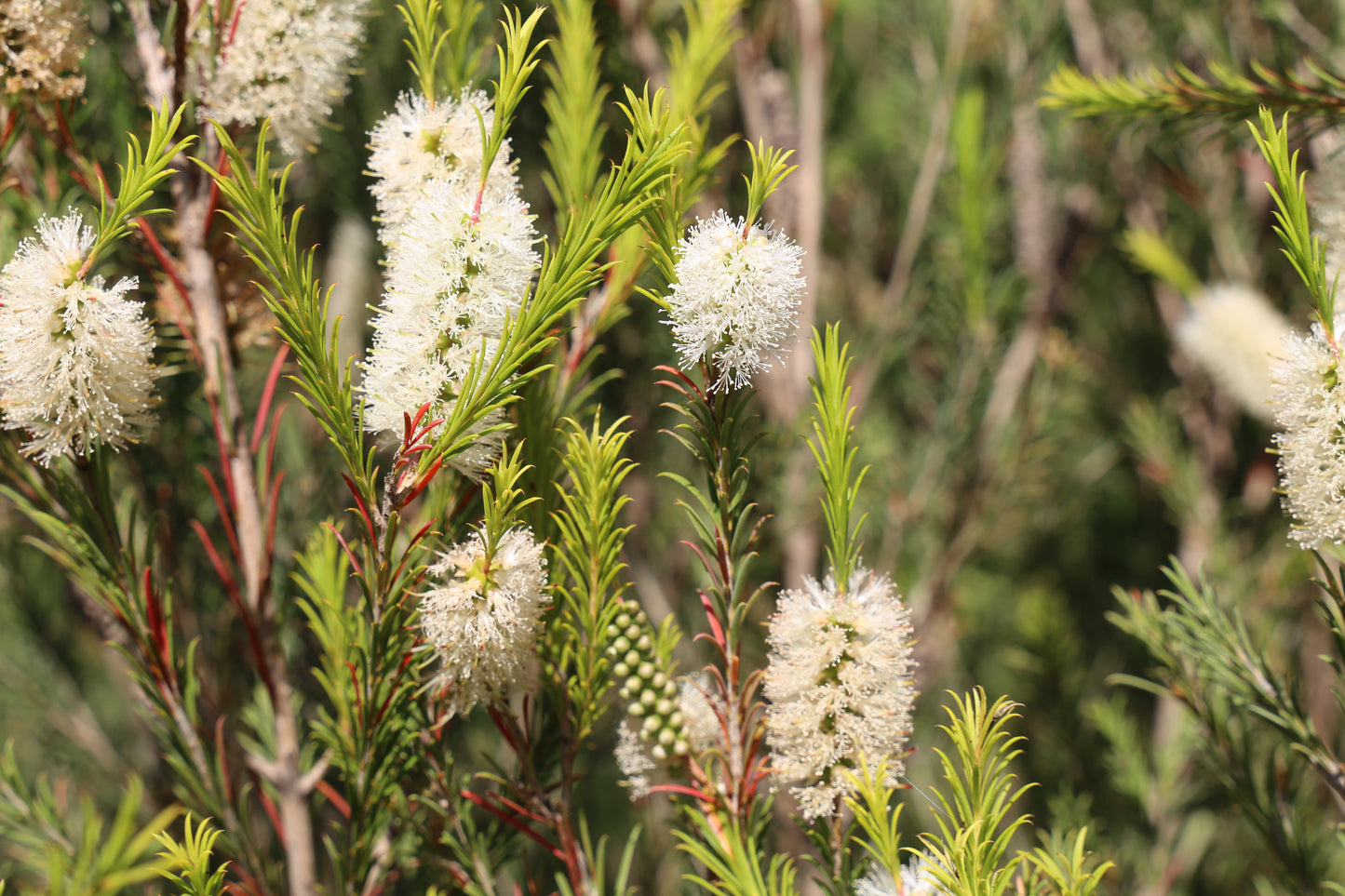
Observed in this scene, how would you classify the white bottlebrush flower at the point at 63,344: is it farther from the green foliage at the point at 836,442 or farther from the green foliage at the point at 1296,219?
the green foliage at the point at 1296,219

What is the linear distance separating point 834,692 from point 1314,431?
0.90ft

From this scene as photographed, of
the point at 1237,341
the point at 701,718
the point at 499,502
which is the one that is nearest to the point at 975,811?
the point at 701,718

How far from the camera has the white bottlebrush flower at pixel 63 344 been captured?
1.27ft

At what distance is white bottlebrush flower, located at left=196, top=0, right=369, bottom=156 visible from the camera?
1.52ft

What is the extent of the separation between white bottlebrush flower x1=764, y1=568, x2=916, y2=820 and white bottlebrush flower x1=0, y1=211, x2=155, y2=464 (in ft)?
1.21

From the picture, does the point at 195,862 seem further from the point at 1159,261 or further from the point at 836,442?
the point at 1159,261

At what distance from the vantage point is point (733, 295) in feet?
1.22

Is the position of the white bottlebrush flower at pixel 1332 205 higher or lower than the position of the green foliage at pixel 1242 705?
higher

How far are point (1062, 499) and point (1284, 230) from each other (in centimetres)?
75

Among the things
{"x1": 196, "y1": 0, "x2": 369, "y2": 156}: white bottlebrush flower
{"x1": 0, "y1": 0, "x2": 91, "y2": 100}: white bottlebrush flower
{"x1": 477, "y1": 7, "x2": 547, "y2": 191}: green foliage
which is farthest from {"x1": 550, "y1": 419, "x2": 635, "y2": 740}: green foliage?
{"x1": 0, "y1": 0, "x2": 91, "y2": 100}: white bottlebrush flower

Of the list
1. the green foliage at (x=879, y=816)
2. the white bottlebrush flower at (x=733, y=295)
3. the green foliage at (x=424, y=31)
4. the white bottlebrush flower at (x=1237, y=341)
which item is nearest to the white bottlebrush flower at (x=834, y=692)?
the green foliage at (x=879, y=816)

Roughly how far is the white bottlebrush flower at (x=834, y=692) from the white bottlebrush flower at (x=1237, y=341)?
0.64 m

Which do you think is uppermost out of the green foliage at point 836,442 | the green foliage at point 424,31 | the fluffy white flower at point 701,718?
the green foliage at point 424,31

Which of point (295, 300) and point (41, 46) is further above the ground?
point (41, 46)
